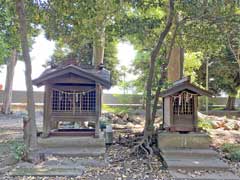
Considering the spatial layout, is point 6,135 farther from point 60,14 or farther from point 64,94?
point 60,14

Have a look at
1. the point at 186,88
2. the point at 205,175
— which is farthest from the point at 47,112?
the point at 205,175

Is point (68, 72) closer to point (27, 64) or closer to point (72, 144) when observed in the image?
point (27, 64)

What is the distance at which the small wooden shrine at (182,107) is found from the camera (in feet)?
25.3

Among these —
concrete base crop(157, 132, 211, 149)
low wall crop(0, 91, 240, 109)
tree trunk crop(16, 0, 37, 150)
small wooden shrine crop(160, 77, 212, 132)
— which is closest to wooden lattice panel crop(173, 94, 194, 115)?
small wooden shrine crop(160, 77, 212, 132)

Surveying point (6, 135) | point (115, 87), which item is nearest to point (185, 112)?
point (6, 135)

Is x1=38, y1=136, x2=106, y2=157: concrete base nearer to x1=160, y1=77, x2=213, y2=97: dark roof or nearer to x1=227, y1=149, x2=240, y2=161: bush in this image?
x1=160, y1=77, x2=213, y2=97: dark roof

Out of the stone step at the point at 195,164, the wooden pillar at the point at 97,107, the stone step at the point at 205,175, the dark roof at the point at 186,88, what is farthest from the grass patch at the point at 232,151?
the wooden pillar at the point at 97,107

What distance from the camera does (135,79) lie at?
73.3ft

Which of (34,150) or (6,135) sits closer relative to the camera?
(34,150)

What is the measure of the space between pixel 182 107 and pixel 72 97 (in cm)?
294

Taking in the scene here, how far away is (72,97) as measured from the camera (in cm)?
809

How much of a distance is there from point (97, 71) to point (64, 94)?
→ 3.72 ft

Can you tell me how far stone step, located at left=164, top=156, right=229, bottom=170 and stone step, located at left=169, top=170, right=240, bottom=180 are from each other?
0.17m

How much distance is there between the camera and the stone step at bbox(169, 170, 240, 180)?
5.66 m
